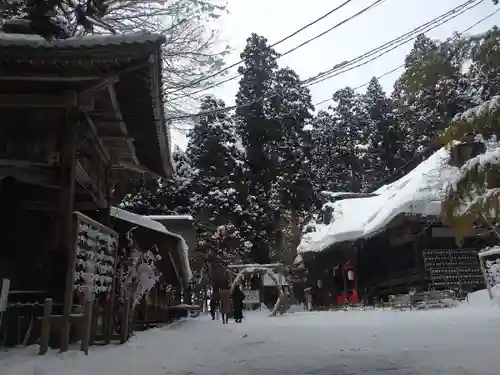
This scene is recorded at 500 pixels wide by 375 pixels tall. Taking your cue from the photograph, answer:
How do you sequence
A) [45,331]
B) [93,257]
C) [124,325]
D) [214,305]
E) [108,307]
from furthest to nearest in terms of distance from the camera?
[214,305]
[108,307]
[124,325]
[93,257]
[45,331]

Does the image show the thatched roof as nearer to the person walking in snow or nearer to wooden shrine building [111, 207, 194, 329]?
wooden shrine building [111, 207, 194, 329]

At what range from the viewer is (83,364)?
5945 mm

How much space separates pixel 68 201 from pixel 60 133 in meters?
1.22

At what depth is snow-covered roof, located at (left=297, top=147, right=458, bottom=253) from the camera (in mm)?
19500

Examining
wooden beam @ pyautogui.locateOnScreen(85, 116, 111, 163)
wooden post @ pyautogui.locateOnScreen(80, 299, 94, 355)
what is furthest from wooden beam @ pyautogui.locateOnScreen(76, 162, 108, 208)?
wooden post @ pyautogui.locateOnScreen(80, 299, 94, 355)

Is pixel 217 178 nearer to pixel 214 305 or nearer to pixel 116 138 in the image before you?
pixel 214 305

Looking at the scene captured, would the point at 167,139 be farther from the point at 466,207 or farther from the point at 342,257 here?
the point at 342,257

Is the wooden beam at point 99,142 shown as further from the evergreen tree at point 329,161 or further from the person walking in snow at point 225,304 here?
the evergreen tree at point 329,161

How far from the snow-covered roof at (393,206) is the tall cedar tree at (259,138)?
6.86 m

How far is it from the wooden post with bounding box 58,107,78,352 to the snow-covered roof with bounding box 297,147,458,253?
11.3 m

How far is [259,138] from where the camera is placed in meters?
41.0

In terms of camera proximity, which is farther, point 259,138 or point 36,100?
point 259,138

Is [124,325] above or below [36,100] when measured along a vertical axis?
below

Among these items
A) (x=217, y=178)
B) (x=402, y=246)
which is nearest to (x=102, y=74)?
(x=402, y=246)
